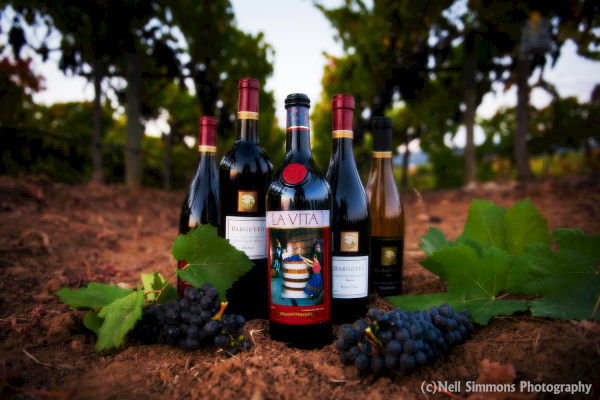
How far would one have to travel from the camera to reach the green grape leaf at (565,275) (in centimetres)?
136

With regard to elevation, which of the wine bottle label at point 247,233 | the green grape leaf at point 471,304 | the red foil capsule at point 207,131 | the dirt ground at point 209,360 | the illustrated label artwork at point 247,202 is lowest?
the dirt ground at point 209,360

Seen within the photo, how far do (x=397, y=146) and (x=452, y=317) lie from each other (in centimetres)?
1354

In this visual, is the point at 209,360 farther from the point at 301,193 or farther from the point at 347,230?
the point at 347,230

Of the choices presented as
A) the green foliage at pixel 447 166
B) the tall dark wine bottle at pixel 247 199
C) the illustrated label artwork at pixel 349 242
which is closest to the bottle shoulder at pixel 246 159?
the tall dark wine bottle at pixel 247 199

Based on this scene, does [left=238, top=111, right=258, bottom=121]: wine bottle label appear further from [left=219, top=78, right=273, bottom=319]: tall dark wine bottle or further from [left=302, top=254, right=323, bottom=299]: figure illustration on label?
[left=302, top=254, right=323, bottom=299]: figure illustration on label

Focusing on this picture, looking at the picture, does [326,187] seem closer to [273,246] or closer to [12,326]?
[273,246]

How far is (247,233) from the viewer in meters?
1.74

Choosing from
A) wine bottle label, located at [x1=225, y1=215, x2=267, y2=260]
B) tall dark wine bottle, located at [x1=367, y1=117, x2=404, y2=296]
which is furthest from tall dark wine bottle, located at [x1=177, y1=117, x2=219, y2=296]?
tall dark wine bottle, located at [x1=367, y1=117, x2=404, y2=296]

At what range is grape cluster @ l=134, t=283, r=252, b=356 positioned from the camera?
139 centimetres

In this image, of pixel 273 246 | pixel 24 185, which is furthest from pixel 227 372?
pixel 24 185

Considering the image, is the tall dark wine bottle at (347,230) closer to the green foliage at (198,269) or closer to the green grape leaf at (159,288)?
the green foliage at (198,269)

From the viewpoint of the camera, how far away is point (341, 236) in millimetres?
1837

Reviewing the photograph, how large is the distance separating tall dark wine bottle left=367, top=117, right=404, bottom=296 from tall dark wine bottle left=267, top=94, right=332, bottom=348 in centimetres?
57

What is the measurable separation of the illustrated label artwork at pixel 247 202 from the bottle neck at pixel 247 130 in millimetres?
286
